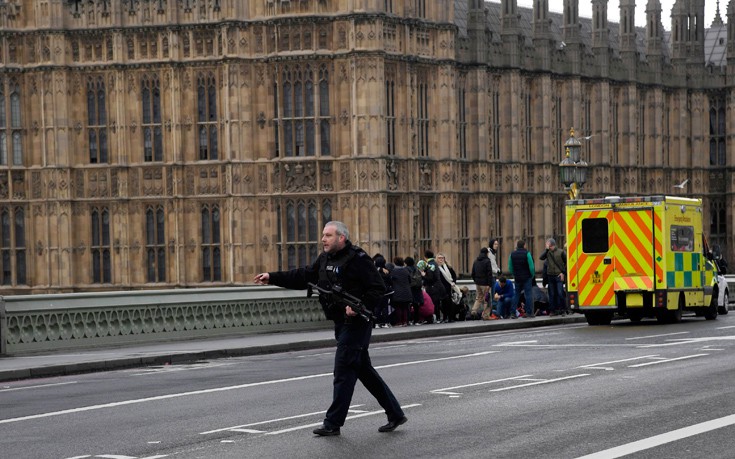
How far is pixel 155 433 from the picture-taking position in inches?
615

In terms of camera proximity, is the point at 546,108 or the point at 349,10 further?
the point at 546,108

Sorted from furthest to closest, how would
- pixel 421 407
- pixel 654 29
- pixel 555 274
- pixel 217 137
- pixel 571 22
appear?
pixel 654 29
pixel 571 22
pixel 217 137
pixel 555 274
pixel 421 407

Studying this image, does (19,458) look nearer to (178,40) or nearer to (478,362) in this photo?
(478,362)

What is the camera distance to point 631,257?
33.6 metres

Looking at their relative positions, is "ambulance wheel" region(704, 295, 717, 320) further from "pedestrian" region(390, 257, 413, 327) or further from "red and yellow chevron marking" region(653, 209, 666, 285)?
"pedestrian" region(390, 257, 413, 327)

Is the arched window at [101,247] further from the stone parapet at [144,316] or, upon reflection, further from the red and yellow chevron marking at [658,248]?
the red and yellow chevron marking at [658,248]

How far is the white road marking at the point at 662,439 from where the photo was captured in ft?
44.3

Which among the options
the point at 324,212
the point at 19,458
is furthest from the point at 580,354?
the point at 324,212

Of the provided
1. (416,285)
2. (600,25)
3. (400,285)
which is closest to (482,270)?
(416,285)

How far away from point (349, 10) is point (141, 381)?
28666 mm

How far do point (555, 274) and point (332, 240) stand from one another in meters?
23.7

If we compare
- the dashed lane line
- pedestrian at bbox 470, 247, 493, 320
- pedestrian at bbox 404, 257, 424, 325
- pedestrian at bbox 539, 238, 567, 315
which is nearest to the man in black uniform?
the dashed lane line

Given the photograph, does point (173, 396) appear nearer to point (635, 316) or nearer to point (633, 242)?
point (633, 242)

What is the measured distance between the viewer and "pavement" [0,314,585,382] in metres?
24.0
